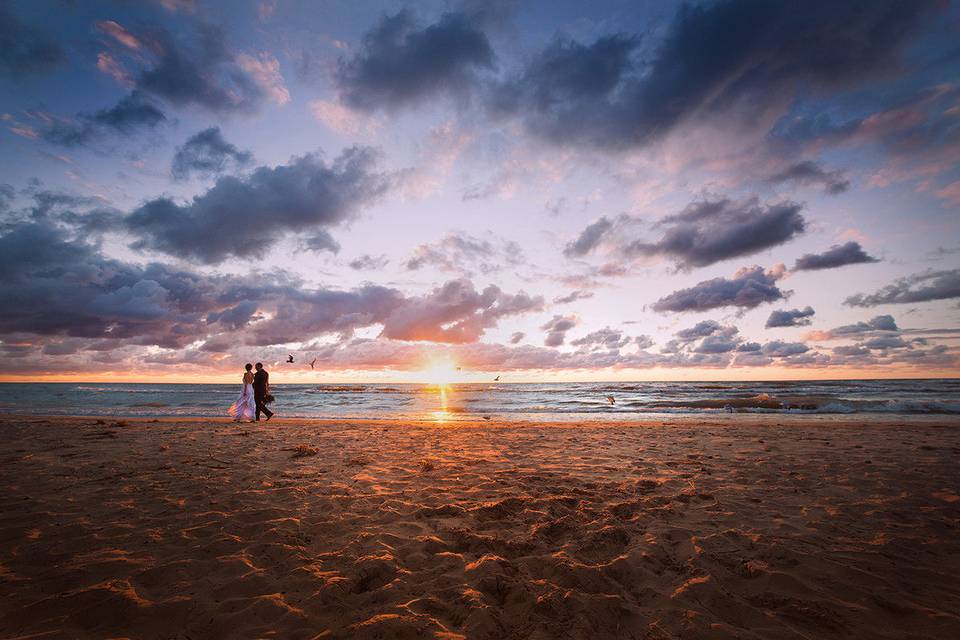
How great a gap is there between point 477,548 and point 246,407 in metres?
17.6

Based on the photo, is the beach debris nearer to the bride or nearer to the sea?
the bride

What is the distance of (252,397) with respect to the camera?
61.2 ft

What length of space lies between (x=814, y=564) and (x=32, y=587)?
7.96 meters

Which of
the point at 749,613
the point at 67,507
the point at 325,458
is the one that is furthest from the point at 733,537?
the point at 67,507

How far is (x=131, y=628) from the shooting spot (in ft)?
10.6

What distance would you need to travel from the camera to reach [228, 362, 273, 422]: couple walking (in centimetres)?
1814

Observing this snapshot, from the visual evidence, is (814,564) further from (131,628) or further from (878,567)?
(131,628)

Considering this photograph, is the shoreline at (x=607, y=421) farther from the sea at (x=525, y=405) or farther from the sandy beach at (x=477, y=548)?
the sandy beach at (x=477, y=548)

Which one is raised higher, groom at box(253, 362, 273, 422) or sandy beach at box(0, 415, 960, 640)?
groom at box(253, 362, 273, 422)

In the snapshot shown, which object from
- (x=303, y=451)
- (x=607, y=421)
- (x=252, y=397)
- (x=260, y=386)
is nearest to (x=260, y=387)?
(x=260, y=386)

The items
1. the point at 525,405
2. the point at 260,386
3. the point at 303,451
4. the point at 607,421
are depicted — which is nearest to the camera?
the point at 303,451

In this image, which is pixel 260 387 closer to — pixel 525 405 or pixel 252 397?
pixel 252 397

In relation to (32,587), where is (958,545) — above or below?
below

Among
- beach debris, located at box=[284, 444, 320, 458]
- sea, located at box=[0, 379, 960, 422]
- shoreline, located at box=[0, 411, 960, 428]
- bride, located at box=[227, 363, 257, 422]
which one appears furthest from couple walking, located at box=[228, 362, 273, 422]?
beach debris, located at box=[284, 444, 320, 458]
